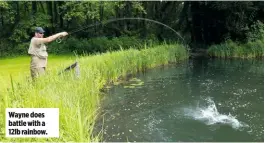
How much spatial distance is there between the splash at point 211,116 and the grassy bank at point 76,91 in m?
2.23

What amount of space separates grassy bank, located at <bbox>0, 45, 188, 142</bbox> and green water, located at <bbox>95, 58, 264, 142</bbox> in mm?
547

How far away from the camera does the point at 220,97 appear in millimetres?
11094

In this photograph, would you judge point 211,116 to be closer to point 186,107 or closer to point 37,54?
point 186,107

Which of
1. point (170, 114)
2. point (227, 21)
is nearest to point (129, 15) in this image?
point (227, 21)

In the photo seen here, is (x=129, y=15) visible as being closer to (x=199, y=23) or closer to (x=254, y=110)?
(x=199, y=23)

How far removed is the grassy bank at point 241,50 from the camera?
21875 mm

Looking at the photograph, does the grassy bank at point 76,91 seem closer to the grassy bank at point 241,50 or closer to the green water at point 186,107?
the green water at point 186,107

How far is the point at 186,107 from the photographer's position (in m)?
9.84

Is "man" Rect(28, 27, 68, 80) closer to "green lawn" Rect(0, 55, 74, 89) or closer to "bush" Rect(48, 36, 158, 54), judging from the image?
"green lawn" Rect(0, 55, 74, 89)

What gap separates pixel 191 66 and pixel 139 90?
Result: 693cm

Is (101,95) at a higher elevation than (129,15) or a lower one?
lower

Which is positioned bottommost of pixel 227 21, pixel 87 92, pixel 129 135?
pixel 129 135

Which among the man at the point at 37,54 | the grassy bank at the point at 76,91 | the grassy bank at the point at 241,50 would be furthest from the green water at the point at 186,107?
the grassy bank at the point at 241,50
